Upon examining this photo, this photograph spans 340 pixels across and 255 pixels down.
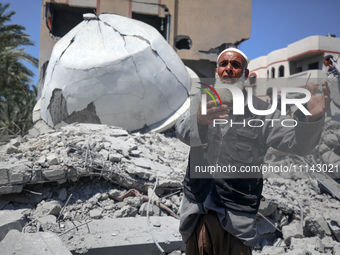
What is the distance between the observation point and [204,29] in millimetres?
10703

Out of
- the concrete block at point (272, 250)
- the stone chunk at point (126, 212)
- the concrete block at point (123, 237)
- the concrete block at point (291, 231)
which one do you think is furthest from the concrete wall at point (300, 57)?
the concrete block at point (123, 237)

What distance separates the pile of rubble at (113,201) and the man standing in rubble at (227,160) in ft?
4.26

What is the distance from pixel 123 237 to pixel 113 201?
841mm

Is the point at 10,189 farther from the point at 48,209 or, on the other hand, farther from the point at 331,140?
the point at 331,140

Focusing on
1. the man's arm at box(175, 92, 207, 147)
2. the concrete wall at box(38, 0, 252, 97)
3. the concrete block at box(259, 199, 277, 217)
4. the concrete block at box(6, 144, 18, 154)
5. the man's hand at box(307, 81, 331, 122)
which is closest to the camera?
the man's hand at box(307, 81, 331, 122)

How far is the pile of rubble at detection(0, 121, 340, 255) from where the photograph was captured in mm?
2910

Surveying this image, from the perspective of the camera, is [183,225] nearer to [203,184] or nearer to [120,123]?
[203,184]

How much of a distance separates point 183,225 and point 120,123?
12.4ft

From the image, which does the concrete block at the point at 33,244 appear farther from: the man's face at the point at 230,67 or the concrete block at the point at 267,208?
the concrete block at the point at 267,208

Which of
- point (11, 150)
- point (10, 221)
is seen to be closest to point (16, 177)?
point (10, 221)

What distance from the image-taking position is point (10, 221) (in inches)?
112

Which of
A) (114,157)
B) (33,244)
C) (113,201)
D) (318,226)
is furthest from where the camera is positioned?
(114,157)

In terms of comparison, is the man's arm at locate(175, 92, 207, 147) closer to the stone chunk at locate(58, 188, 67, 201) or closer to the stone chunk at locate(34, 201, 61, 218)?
the stone chunk at locate(34, 201, 61, 218)

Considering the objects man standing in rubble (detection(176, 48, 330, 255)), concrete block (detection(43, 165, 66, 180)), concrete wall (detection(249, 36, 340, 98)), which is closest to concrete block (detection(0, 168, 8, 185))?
concrete block (detection(43, 165, 66, 180))
